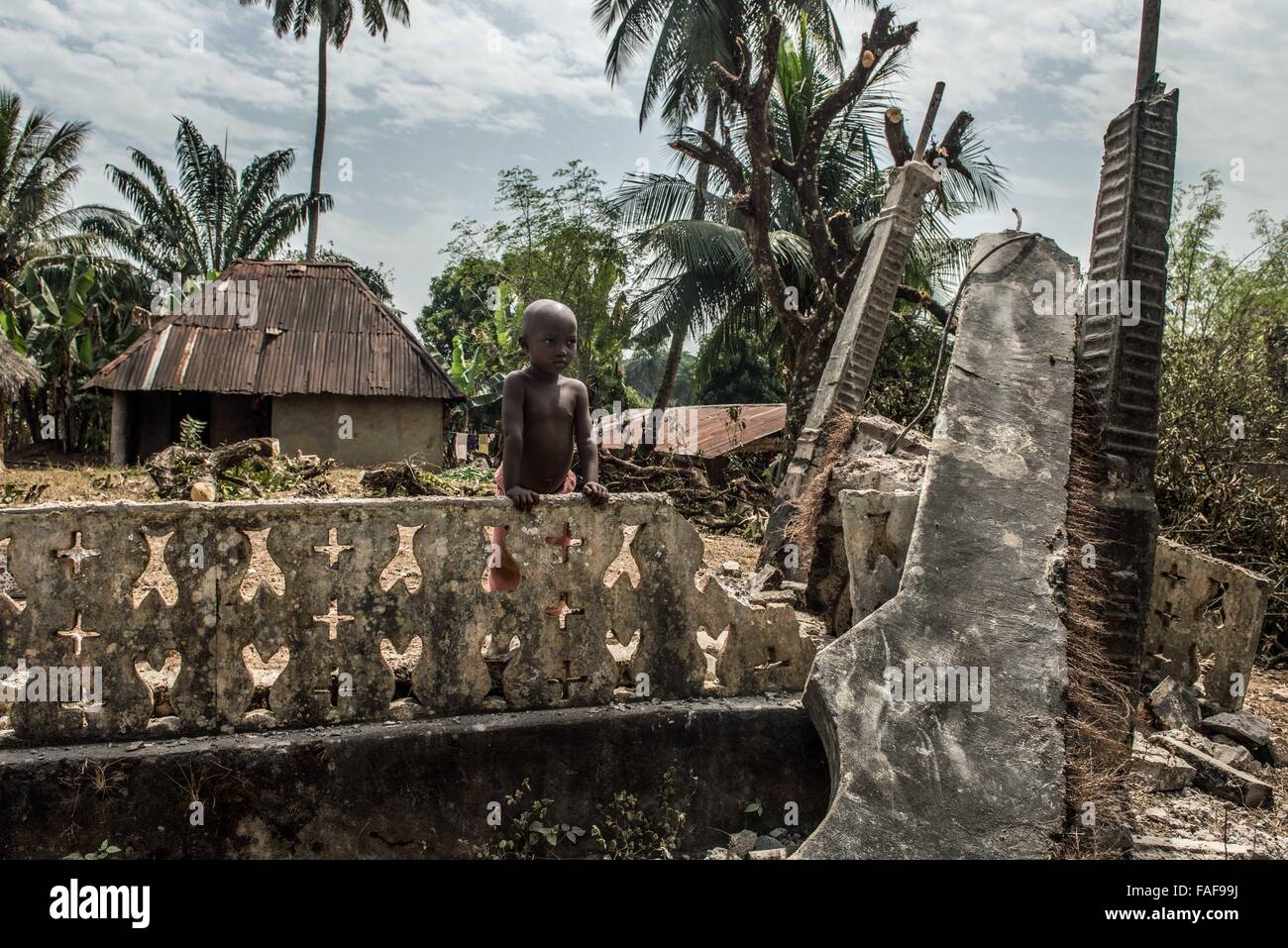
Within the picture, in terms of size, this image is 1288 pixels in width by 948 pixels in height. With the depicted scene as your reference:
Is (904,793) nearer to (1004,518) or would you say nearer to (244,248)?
(1004,518)

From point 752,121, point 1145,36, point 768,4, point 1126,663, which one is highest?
point 768,4

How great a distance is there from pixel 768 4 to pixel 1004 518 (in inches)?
823

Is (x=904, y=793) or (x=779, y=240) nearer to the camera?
(x=904, y=793)

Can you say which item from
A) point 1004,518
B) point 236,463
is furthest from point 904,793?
point 236,463

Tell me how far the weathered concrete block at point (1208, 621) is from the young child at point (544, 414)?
3275mm

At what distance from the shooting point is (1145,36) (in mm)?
9320

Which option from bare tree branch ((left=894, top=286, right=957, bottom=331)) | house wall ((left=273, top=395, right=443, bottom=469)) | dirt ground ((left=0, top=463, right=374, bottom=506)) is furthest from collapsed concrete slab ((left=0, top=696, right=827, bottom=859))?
house wall ((left=273, top=395, right=443, bottom=469))

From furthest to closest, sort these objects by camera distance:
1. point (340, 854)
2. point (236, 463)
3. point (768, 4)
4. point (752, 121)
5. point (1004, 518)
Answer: point (768, 4) < point (236, 463) < point (752, 121) < point (1004, 518) < point (340, 854)

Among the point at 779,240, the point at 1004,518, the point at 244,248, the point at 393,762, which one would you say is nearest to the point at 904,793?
the point at 1004,518

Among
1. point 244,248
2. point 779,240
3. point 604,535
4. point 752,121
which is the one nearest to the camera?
point 604,535

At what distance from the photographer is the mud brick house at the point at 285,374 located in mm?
17734

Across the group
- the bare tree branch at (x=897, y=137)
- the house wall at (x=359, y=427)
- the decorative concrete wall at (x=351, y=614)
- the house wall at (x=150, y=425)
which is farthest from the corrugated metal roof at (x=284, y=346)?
the decorative concrete wall at (x=351, y=614)
